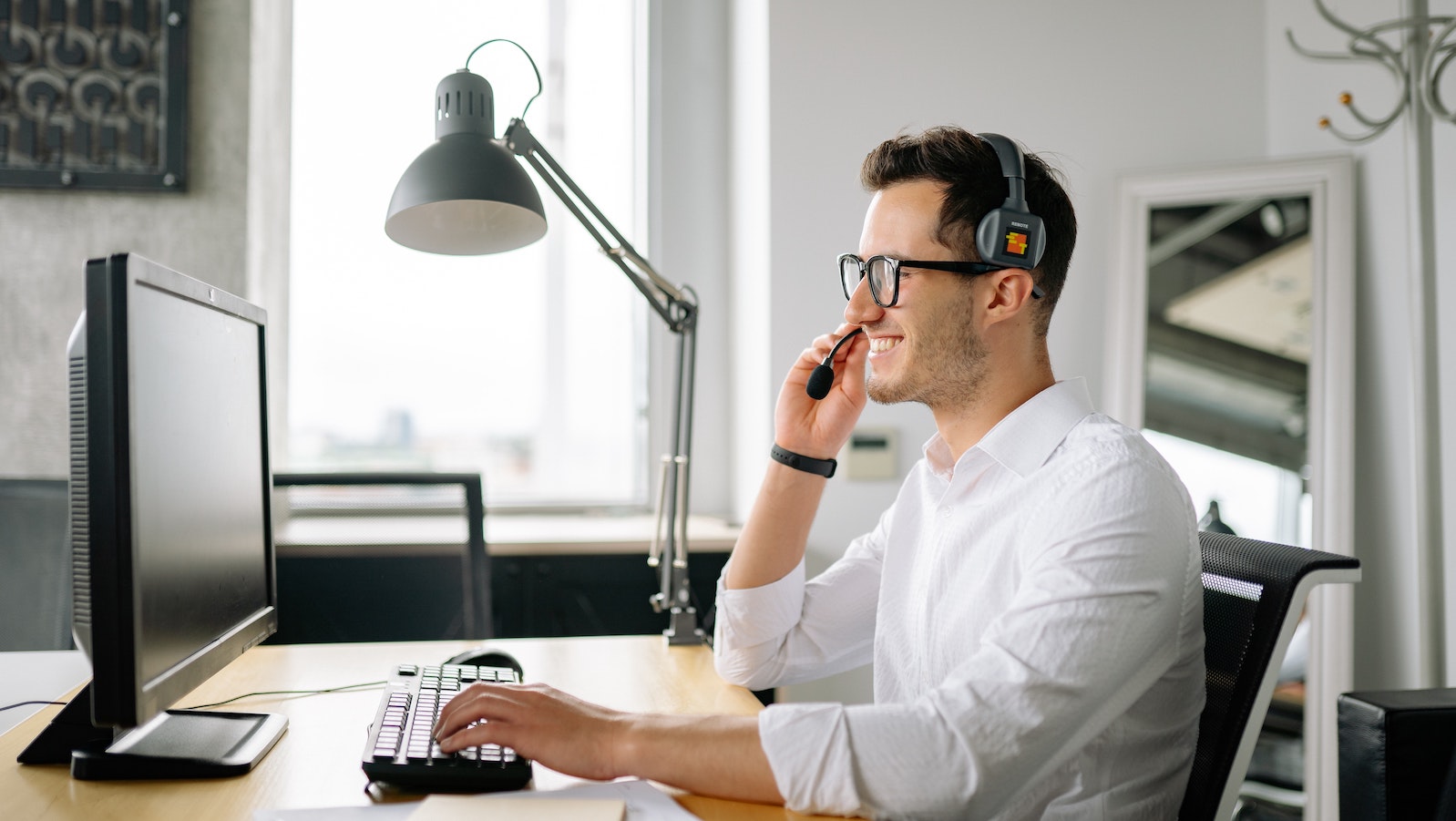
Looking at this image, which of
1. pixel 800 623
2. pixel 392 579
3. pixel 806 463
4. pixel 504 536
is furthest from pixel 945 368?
pixel 504 536

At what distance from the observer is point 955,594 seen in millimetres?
1038

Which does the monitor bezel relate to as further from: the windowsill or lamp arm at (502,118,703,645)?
the windowsill

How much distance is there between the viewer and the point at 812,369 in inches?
54.1

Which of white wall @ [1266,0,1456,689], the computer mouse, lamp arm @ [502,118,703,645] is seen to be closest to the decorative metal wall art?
A: lamp arm @ [502,118,703,645]

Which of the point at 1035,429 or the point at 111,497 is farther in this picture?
the point at 1035,429

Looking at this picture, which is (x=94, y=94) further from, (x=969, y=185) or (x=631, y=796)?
(x=631, y=796)

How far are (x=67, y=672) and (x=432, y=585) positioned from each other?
586 mm

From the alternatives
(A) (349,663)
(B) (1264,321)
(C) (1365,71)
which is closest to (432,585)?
(A) (349,663)

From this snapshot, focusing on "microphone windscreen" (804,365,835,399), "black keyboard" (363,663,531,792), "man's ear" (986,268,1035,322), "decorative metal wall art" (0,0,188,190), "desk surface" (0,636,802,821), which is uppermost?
"decorative metal wall art" (0,0,188,190)

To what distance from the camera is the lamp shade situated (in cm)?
130

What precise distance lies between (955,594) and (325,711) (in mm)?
706

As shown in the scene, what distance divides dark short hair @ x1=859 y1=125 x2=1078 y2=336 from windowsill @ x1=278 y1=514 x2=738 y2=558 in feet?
3.57

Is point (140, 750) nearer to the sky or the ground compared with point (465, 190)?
nearer to the ground

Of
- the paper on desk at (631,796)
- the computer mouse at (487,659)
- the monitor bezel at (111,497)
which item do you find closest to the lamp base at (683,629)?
the computer mouse at (487,659)
